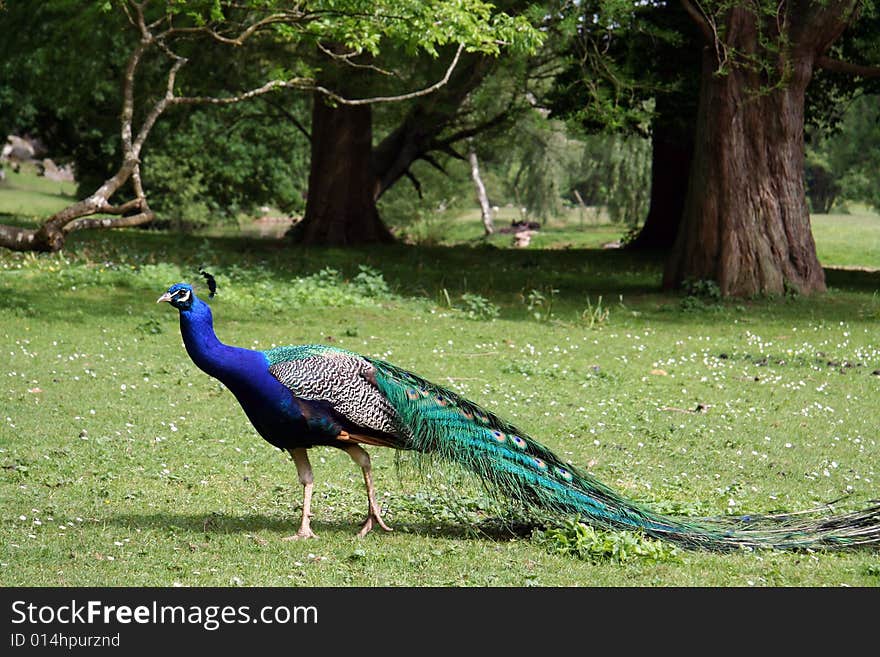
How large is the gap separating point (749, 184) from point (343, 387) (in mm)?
15012

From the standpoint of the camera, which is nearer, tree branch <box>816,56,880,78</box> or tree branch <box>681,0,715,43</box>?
tree branch <box>681,0,715,43</box>

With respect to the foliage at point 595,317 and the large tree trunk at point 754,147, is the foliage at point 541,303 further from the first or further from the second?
the large tree trunk at point 754,147

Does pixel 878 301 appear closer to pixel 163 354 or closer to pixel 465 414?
pixel 163 354

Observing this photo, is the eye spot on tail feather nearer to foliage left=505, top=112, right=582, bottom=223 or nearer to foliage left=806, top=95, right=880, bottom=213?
foliage left=505, top=112, right=582, bottom=223

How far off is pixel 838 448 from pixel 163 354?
851cm

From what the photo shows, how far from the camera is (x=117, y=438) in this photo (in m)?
10.6

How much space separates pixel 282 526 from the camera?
8.00 meters

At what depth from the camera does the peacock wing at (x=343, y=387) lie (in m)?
7.33

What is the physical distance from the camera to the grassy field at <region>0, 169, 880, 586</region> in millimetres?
7062

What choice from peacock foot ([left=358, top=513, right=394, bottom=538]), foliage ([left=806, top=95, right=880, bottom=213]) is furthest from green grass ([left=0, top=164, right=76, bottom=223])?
peacock foot ([left=358, top=513, right=394, bottom=538])

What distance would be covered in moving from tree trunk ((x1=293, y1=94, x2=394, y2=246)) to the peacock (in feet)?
68.8

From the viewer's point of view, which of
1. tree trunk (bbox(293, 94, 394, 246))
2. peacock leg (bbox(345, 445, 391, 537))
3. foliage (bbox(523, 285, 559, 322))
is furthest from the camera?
tree trunk (bbox(293, 94, 394, 246))

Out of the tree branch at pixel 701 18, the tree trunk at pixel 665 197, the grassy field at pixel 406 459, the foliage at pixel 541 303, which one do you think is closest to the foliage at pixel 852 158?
the tree trunk at pixel 665 197

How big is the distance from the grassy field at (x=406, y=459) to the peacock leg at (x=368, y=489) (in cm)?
13
